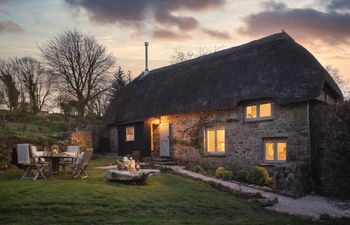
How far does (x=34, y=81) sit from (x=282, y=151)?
32311 millimetres

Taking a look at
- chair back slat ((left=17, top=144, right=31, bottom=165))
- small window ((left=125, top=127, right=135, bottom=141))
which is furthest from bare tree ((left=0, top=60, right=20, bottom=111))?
chair back slat ((left=17, top=144, right=31, bottom=165))

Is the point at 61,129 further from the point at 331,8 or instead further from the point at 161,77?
the point at 331,8

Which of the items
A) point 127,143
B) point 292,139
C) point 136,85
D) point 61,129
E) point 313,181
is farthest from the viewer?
point 61,129

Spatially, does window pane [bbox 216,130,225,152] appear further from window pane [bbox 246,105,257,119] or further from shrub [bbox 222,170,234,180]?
shrub [bbox 222,170,234,180]

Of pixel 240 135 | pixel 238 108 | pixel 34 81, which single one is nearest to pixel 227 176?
pixel 240 135

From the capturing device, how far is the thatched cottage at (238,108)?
1167cm

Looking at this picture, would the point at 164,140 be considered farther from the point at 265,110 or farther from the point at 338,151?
the point at 338,151

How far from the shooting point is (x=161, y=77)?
20.6 m

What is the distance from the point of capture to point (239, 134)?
44.4ft

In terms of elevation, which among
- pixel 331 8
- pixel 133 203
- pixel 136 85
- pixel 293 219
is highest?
pixel 331 8

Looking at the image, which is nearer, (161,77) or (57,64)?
(161,77)

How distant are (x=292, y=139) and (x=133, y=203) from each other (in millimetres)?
7471

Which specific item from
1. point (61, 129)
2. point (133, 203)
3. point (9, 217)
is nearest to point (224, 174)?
point (133, 203)

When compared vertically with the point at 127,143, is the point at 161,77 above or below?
above
